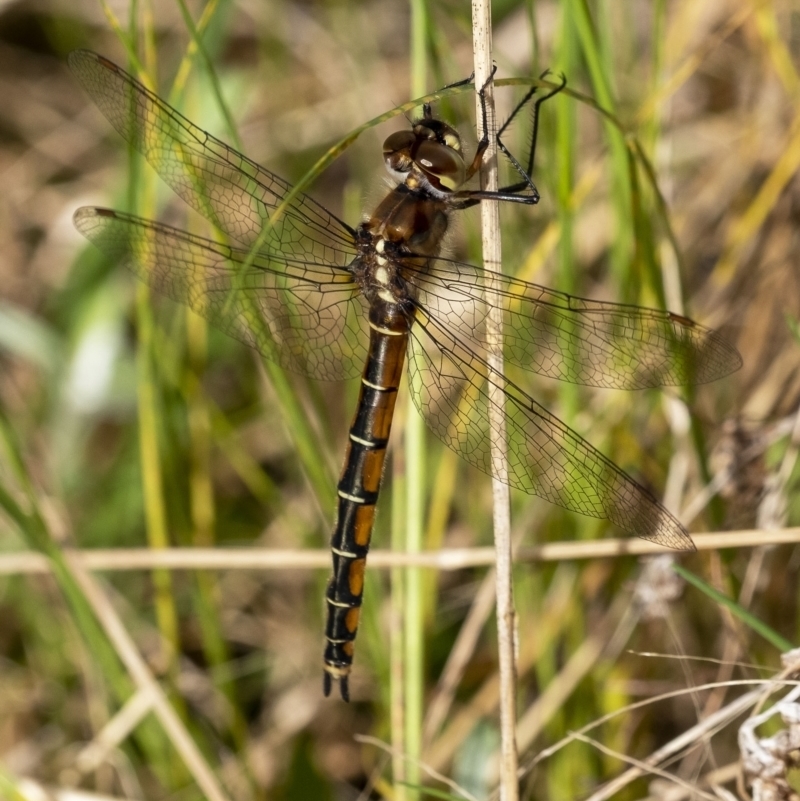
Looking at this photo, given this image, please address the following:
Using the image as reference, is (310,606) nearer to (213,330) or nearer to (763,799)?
(213,330)

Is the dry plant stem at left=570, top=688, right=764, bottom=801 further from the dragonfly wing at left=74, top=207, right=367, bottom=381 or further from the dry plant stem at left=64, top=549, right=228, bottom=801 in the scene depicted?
→ the dragonfly wing at left=74, top=207, right=367, bottom=381

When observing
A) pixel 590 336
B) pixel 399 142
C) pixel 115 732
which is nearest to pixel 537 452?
pixel 590 336

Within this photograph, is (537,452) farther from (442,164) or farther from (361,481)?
(442,164)

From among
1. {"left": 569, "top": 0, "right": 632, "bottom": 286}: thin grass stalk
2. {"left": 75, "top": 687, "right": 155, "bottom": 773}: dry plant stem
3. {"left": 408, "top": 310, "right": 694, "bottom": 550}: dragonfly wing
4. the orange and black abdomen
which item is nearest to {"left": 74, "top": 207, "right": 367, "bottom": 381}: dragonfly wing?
the orange and black abdomen

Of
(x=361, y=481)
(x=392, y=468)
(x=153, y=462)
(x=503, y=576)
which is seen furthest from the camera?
(x=392, y=468)

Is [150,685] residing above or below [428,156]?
below

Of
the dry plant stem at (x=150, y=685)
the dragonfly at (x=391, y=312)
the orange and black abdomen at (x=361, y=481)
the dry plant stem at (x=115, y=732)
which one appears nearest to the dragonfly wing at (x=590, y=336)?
the dragonfly at (x=391, y=312)

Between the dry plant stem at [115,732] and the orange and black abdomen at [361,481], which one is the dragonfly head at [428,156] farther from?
the dry plant stem at [115,732]
